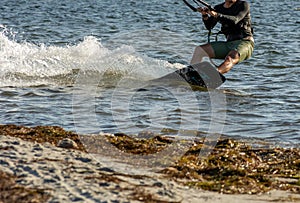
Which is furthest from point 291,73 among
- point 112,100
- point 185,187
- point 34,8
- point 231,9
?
point 34,8

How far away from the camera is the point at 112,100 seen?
1017 centimetres

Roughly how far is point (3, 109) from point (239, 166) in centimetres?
453

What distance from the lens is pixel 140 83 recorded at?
11648 millimetres

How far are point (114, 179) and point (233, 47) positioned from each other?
247 inches

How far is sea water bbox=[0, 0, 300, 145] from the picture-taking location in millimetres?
8627

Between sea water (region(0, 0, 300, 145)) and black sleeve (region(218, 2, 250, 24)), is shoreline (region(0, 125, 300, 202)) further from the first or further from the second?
black sleeve (region(218, 2, 250, 24))

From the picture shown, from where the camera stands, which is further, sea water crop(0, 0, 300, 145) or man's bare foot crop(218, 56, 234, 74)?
man's bare foot crop(218, 56, 234, 74)

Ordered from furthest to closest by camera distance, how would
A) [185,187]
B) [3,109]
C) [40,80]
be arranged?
[40,80] < [3,109] < [185,187]

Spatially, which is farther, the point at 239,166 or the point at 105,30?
the point at 105,30

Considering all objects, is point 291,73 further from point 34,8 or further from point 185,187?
point 34,8

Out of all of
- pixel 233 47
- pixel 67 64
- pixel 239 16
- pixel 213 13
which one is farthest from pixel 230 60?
pixel 67 64

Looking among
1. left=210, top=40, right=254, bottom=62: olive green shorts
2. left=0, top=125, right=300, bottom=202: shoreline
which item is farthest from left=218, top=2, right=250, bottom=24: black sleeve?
left=0, top=125, right=300, bottom=202: shoreline

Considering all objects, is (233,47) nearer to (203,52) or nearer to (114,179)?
(203,52)

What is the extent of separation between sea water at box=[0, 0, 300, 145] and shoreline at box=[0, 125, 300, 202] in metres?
2.24
